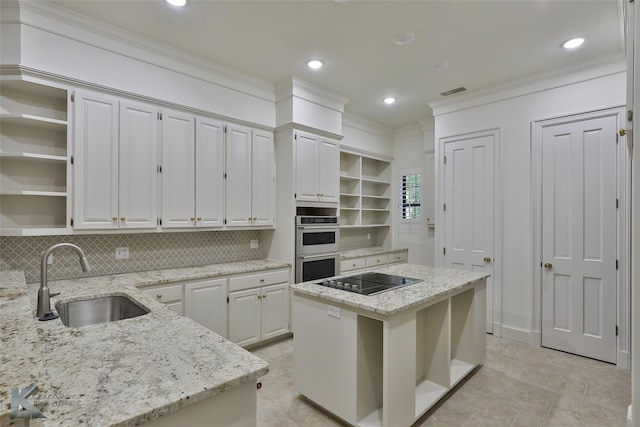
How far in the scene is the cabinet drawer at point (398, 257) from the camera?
206 inches

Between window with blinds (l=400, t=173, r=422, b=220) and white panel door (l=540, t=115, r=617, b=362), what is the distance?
6.88ft

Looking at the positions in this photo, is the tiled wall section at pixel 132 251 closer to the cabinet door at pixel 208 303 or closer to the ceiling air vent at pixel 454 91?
the cabinet door at pixel 208 303

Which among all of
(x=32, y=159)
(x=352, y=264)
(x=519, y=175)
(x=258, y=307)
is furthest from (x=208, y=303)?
(x=519, y=175)

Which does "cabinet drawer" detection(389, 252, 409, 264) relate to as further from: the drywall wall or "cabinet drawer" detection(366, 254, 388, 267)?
the drywall wall

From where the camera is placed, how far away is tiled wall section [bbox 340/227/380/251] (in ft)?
17.5

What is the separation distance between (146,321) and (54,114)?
2.30m

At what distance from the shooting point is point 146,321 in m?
1.56

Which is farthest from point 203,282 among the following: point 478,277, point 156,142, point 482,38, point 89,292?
point 482,38

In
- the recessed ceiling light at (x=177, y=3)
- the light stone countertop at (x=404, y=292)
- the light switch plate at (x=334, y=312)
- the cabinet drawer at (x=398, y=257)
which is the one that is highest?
the recessed ceiling light at (x=177, y=3)

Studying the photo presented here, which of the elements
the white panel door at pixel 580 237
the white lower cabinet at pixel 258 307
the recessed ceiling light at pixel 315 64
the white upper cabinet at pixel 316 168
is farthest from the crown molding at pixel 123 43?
the white panel door at pixel 580 237

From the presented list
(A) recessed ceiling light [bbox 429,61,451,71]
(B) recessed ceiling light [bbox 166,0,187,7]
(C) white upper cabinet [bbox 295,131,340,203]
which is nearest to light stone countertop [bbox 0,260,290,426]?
(B) recessed ceiling light [bbox 166,0,187,7]

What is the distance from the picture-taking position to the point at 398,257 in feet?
17.7

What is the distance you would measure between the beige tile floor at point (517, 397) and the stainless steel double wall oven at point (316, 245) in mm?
1045

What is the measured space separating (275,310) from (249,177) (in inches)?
62.2
